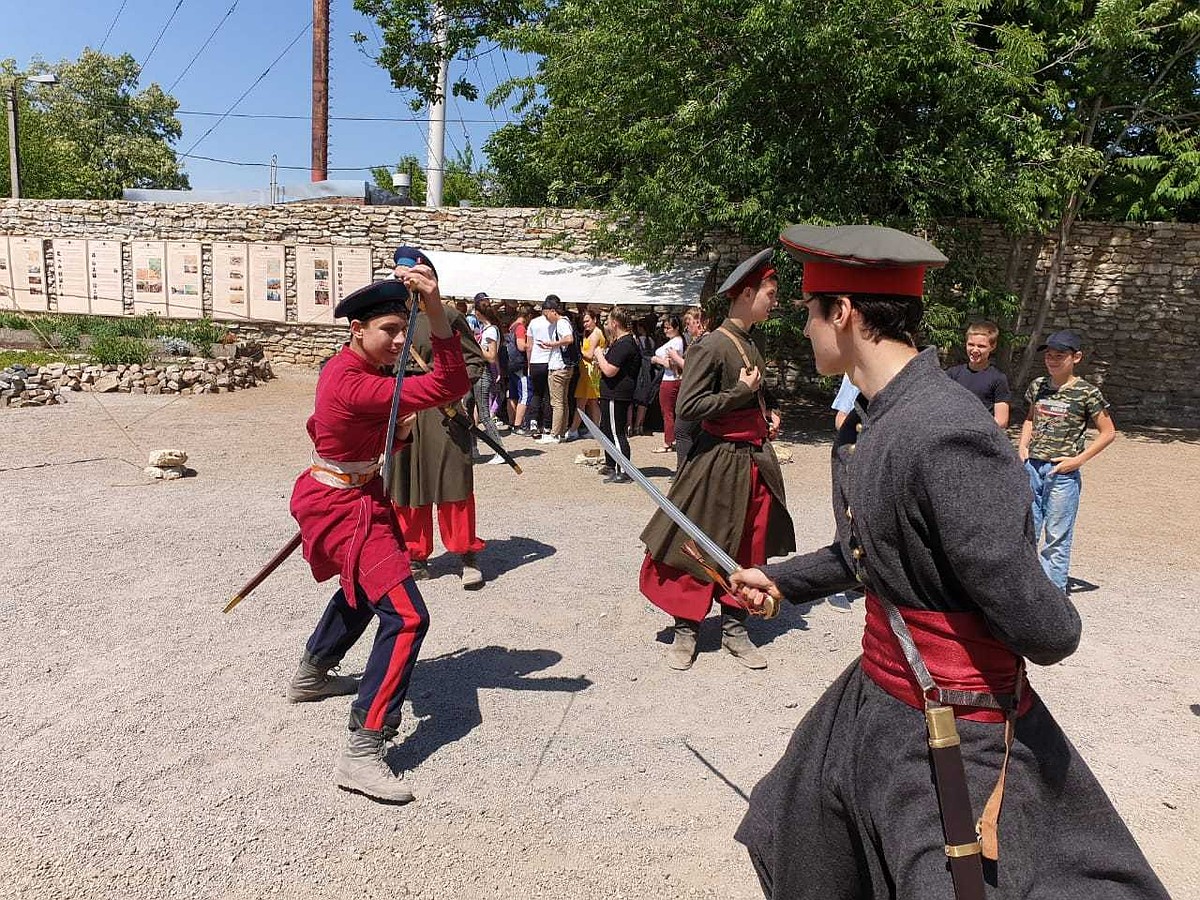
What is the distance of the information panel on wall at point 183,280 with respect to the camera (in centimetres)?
1741

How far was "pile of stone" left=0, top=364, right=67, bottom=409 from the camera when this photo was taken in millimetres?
11727

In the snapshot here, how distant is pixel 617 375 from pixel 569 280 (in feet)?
15.9

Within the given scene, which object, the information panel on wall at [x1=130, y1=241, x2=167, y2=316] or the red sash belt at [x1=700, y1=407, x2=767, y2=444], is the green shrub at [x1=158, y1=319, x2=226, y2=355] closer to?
the information panel on wall at [x1=130, y1=241, x2=167, y2=316]

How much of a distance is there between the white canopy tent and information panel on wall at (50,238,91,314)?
7.79 metres

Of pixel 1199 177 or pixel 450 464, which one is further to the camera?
pixel 1199 177

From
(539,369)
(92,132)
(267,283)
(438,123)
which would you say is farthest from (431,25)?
(92,132)

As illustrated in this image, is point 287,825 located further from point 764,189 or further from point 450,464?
point 764,189

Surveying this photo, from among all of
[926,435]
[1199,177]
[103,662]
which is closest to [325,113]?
[1199,177]

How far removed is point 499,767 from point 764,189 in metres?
9.26

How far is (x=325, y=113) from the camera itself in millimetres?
20734

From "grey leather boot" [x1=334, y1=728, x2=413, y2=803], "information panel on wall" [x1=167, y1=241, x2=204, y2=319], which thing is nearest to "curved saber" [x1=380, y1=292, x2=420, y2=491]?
"grey leather boot" [x1=334, y1=728, x2=413, y2=803]

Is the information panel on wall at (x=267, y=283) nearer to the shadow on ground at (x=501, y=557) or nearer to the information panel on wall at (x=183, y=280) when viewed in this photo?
the information panel on wall at (x=183, y=280)

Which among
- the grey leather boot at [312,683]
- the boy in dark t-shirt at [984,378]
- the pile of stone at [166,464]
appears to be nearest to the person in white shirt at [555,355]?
the pile of stone at [166,464]

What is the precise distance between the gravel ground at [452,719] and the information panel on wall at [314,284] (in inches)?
402
